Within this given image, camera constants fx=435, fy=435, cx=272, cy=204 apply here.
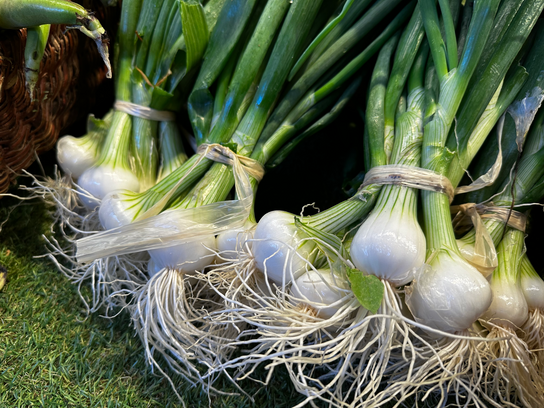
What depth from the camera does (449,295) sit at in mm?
791

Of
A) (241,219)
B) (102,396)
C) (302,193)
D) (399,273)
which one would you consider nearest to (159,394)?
(102,396)

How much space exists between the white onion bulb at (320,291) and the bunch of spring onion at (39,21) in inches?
24.1

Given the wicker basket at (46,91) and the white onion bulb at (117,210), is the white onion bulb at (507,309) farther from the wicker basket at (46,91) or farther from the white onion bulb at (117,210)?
the wicker basket at (46,91)

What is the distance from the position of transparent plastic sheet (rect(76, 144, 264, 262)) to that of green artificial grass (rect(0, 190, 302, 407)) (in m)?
0.21

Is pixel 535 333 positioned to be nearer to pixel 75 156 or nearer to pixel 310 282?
pixel 310 282

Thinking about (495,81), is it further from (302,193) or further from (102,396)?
(102,396)

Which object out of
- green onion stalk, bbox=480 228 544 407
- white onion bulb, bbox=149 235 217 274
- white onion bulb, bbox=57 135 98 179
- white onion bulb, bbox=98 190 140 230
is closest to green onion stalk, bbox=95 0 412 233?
white onion bulb, bbox=98 190 140 230

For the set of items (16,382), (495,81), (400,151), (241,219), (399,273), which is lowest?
(16,382)

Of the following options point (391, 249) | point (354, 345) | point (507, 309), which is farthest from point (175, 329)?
point (507, 309)

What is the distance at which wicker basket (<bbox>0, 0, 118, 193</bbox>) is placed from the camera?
100 centimetres

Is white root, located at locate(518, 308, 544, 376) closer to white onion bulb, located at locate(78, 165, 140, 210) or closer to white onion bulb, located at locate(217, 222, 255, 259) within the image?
white onion bulb, located at locate(217, 222, 255, 259)

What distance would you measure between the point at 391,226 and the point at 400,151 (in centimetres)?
21

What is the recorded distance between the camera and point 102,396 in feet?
3.11

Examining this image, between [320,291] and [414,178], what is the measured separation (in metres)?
0.31
